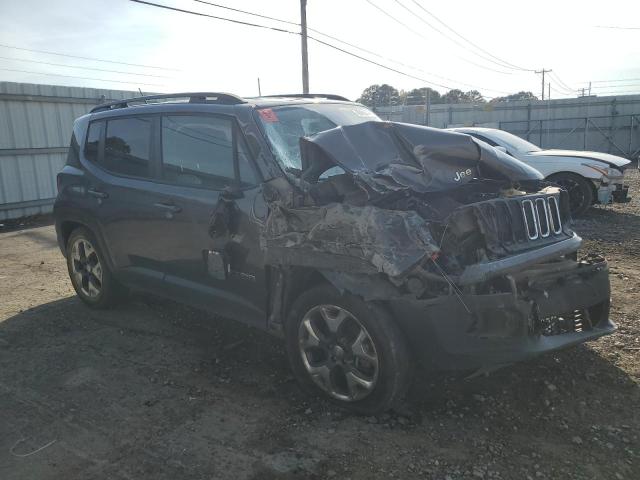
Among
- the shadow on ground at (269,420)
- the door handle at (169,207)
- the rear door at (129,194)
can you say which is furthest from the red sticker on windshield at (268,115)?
the shadow on ground at (269,420)

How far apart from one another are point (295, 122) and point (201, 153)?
74cm

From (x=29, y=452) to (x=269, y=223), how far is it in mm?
1892

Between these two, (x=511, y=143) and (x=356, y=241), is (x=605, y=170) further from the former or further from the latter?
(x=356, y=241)

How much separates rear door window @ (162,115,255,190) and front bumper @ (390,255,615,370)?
1.52 meters

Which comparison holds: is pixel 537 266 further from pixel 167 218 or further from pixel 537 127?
pixel 537 127

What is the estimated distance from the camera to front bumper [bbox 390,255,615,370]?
9.04 ft

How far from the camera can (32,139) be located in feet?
38.3

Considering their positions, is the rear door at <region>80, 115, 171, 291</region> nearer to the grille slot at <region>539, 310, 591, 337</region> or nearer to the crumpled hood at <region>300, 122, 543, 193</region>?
the crumpled hood at <region>300, 122, 543, 193</region>

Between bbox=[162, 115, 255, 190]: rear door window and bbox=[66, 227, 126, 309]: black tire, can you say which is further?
bbox=[66, 227, 126, 309]: black tire

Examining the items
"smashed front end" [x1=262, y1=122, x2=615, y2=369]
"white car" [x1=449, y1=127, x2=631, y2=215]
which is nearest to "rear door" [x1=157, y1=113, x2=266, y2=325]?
"smashed front end" [x1=262, y1=122, x2=615, y2=369]

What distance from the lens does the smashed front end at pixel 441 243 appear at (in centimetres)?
277

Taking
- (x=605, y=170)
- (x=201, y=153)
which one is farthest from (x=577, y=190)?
(x=201, y=153)

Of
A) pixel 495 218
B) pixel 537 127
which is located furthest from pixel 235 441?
pixel 537 127

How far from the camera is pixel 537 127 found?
23.9 m
